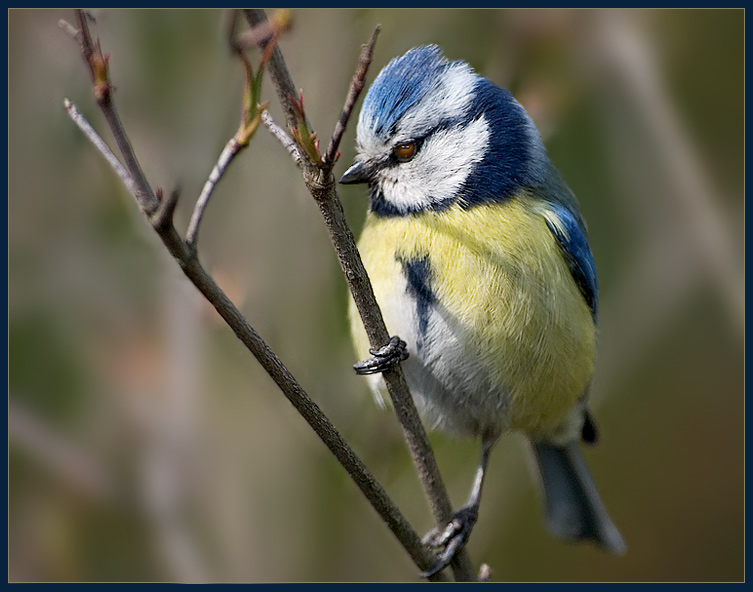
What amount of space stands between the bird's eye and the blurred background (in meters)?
0.20

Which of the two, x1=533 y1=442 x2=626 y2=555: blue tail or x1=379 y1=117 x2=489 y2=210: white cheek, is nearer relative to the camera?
x1=379 y1=117 x2=489 y2=210: white cheek

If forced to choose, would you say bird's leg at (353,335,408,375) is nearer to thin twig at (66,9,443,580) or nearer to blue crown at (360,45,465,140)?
thin twig at (66,9,443,580)

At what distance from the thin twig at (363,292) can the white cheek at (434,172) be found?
51cm

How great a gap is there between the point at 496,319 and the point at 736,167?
1.44 m

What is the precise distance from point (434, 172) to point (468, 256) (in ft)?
0.91

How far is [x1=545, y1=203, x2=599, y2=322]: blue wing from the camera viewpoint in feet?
6.37

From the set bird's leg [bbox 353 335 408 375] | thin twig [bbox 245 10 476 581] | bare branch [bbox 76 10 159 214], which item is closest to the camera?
bare branch [bbox 76 10 159 214]

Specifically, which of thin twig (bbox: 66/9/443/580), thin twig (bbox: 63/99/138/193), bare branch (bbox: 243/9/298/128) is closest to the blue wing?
thin twig (bbox: 66/9/443/580)

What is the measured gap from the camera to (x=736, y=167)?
8.80ft

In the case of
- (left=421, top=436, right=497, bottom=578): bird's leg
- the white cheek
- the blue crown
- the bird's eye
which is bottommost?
(left=421, top=436, right=497, bottom=578): bird's leg

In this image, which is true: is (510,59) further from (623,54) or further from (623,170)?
(623,170)

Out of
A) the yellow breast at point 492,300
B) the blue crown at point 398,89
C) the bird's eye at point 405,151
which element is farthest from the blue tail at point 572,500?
the blue crown at point 398,89

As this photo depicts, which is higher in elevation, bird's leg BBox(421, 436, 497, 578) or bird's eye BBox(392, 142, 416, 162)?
bird's eye BBox(392, 142, 416, 162)

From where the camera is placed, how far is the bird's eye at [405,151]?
1.96m
